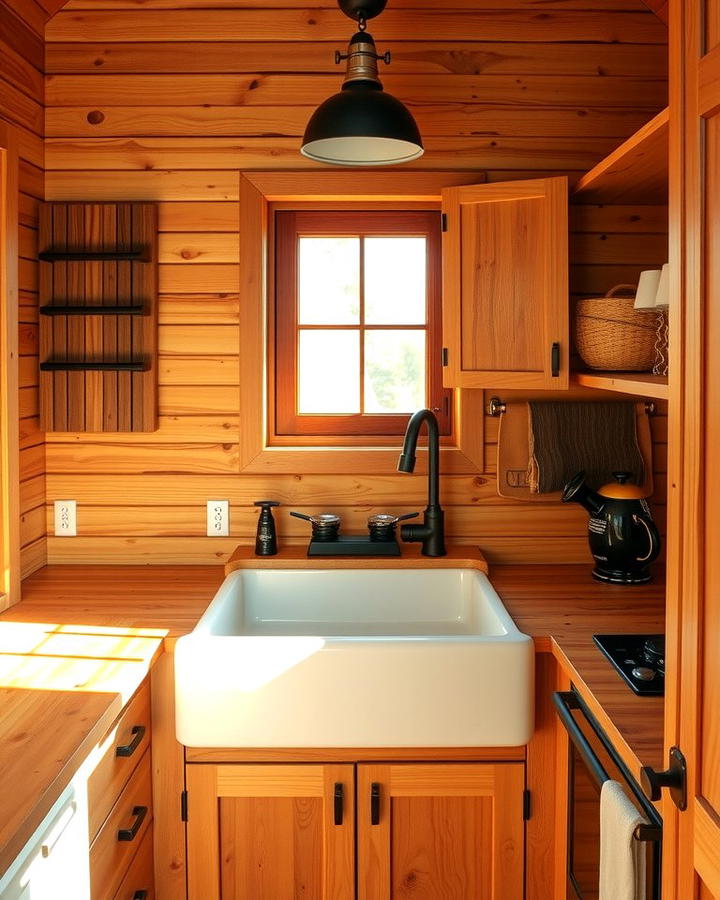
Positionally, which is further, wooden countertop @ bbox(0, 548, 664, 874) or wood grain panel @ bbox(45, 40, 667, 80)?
wood grain panel @ bbox(45, 40, 667, 80)

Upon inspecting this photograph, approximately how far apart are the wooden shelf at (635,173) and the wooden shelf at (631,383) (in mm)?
456

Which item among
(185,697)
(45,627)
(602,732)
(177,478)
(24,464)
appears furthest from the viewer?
(177,478)

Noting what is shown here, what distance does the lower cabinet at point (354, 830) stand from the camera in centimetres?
196

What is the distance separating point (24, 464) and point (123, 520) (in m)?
0.33

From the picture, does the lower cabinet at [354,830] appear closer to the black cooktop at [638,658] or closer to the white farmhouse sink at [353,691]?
the white farmhouse sink at [353,691]

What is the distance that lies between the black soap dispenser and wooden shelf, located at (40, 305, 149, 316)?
627 millimetres

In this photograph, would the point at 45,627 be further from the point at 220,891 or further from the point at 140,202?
the point at 140,202

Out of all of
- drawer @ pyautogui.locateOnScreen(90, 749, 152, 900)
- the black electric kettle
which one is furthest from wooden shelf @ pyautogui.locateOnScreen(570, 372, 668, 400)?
drawer @ pyautogui.locateOnScreen(90, 749, 152, 900)

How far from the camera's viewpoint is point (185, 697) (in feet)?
6.21

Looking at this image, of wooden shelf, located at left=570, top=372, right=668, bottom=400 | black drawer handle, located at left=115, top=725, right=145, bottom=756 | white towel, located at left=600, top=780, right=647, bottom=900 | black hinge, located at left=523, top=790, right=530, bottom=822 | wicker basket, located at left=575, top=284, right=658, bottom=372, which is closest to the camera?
white towel, located at left=600, top=780, right=647, bottom=900

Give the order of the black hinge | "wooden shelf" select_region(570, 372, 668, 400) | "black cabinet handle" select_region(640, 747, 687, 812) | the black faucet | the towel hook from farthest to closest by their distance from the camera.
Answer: the towel hook < the black faucet < the black hinge < "wooden shelf" select_region(570, 372, 668, 400) < "black cabinet handle" select_region(640, 747, 687, 812)

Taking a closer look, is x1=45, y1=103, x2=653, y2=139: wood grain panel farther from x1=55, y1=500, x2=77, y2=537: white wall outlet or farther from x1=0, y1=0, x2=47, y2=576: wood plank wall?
x1=55, y1=500, x2=77, y2=537: white wall outlet

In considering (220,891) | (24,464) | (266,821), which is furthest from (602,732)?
(24,464)

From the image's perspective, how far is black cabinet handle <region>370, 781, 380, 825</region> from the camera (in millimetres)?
1957
